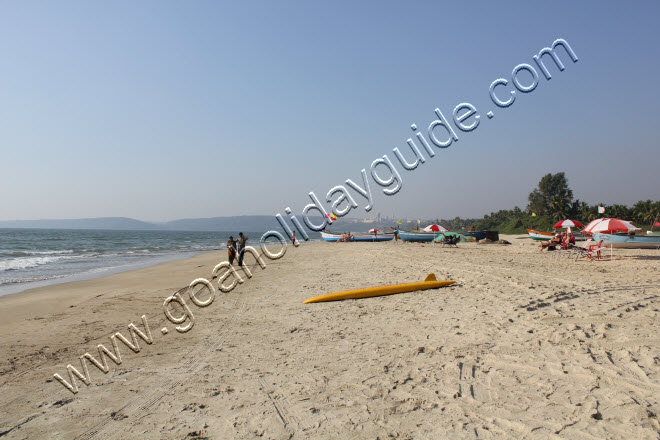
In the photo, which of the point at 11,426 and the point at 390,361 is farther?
the point at 390,361

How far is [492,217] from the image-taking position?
3118 inches

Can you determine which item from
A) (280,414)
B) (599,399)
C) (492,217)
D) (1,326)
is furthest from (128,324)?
(492,217)

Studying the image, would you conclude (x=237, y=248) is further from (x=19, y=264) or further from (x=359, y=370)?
(x=19, y=264)

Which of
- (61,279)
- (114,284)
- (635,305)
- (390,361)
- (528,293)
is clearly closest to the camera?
(390,361)

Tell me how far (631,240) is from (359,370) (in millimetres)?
25233

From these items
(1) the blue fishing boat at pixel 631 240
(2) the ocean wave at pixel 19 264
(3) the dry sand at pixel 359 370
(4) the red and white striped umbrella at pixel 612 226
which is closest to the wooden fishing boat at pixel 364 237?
(1) the blue fishing boat at pixel 631 240

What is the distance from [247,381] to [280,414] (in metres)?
0.92

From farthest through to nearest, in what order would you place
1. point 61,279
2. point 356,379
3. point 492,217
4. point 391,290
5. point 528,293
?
point 492,217 < point 61,279 < point 391,290 < point 528,293 < point 356,379

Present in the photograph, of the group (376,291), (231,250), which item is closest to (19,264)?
(231,250)

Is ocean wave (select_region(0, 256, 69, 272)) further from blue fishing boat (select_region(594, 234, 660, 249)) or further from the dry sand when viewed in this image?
blue fishing boat (select_region(594, 234, 660, 249))

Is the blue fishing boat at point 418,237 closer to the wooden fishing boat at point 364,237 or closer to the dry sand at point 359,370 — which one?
the wooden fishing boat at point 364,237

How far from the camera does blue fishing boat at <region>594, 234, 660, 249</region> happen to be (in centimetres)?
2239

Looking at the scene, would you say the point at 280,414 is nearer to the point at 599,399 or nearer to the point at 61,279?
the point at 599,399

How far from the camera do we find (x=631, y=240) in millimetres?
22531
